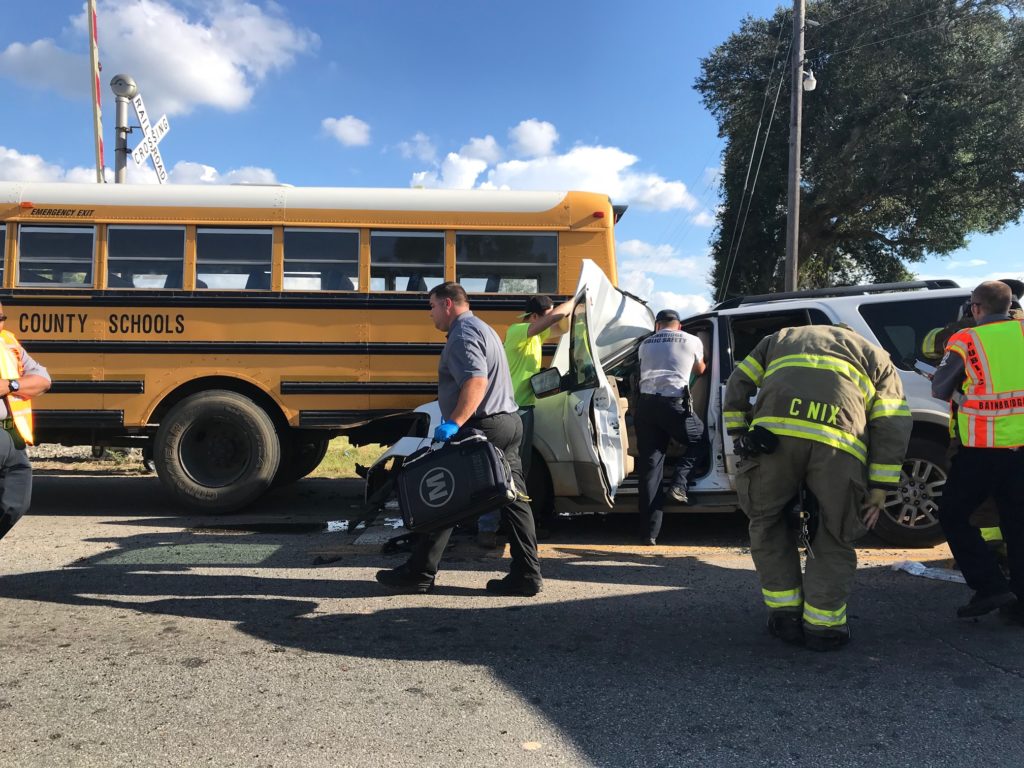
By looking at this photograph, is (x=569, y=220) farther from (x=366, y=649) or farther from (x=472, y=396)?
(x=366, y=649)

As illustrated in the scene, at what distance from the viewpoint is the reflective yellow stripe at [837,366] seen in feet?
11.3

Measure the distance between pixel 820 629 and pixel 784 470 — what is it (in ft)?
2.40

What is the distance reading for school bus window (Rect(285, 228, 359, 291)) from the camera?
648 centimetres

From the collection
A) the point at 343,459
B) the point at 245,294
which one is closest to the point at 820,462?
the point at 245,294

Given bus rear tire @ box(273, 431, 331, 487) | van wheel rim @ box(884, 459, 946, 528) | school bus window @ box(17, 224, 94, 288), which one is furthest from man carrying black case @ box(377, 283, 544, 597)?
school bus window @ box(17, 224, 94, 288)

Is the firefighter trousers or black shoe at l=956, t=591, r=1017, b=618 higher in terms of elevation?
the firefighter trousers

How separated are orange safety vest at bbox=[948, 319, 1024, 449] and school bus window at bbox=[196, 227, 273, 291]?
17.4 feet

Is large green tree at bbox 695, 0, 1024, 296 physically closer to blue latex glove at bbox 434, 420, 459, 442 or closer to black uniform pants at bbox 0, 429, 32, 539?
blue latex glove at bbox 434, 420, 459, 442

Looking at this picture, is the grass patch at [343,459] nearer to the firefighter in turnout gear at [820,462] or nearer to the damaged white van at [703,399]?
the damaged white van at [703,399]

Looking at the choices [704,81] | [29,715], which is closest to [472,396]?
[29,715]

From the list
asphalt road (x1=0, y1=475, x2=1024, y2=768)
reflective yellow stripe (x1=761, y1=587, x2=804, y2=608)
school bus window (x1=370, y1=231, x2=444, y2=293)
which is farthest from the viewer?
school bus window (x1=370, y1=231, x2=444, y2=293)

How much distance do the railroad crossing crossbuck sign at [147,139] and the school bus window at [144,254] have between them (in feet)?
13.3

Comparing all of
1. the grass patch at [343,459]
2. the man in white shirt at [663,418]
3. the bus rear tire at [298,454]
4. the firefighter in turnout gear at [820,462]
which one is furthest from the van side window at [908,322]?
the grass patch at [343,459]

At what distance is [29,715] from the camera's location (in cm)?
275
